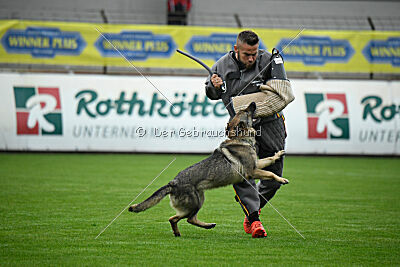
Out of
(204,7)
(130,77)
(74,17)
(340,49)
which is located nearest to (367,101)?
(340,49)

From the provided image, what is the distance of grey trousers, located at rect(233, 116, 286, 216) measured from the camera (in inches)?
244

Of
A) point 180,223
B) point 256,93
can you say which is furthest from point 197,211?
point 256,93

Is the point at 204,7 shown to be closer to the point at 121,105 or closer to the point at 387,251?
the point at 121,105

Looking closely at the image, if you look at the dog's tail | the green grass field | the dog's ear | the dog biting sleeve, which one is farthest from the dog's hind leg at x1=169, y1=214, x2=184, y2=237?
the dog biting sleeve

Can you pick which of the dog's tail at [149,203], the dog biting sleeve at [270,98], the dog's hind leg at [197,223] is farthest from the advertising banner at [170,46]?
the dog's tail at [149,203]

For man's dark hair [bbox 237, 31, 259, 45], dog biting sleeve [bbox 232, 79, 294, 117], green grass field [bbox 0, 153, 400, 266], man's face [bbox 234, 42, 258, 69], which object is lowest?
green grass field [bbox 0, 153, 400, 266]

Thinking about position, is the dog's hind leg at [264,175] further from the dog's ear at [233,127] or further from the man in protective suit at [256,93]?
the dog's ear at [233,127]

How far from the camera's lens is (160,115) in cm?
1529

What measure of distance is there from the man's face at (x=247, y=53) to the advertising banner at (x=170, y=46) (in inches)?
392

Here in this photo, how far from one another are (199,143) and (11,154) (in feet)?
15.7

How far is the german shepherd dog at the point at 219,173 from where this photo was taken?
5789 millimetres

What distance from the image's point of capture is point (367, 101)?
1580cm

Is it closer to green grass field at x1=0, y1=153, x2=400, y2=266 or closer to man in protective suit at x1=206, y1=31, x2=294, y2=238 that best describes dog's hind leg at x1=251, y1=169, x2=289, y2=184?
man in protective suit at x1=206, y1=31, x2=294, y2=238

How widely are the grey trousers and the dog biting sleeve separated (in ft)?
0.78
